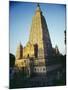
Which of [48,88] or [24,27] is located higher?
[24,27]

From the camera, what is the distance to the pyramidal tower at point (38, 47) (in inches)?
79.7

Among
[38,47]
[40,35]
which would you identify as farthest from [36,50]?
[40,35]

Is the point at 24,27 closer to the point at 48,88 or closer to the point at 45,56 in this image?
the point at 45,56

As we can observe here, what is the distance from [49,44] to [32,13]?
350 millimetres

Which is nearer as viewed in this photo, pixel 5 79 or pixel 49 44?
pixel 5 79

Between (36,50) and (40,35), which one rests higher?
(40,35)

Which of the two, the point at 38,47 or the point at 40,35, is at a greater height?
the point at 40,35

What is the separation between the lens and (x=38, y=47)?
2051mm

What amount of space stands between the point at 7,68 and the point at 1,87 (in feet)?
0.60

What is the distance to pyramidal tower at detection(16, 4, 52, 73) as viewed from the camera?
2025 millimetres

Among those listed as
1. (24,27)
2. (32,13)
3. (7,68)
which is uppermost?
(32,13)

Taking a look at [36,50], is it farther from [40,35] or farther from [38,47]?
[40,35]

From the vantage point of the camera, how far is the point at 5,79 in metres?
1.96

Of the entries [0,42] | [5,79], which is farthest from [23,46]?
[5,79]
